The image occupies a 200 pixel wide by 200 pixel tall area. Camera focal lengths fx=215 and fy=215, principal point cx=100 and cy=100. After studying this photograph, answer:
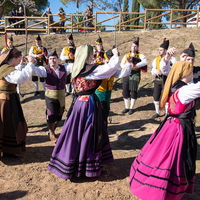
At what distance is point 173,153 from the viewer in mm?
2535

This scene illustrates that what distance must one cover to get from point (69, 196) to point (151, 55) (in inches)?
406

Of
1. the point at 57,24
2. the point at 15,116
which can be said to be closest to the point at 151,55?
the point at 57,24

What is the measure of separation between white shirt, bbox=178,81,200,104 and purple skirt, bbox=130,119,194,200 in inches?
12.6

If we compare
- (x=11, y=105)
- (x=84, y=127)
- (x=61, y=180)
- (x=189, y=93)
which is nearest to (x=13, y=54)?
(x=11, y=105)

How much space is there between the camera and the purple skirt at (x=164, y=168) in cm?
253

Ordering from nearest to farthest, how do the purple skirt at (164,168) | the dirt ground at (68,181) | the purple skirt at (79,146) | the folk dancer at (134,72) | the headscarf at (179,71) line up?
the purple skirt at (164,168) < the headscarf at (179,71) < the dirt ground at (68,181) < the purple skirt at (79,146) < the folk dancer at (134,72)

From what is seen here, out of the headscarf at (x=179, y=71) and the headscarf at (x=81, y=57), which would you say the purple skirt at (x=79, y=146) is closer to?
the headscarf at (x=81, y=57)

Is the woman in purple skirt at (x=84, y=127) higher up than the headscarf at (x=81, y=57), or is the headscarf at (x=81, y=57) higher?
the headscarf at (x=81, y=57)

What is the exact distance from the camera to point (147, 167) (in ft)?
8.74

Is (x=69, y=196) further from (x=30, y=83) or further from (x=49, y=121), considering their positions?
A: (x=30, y=83)

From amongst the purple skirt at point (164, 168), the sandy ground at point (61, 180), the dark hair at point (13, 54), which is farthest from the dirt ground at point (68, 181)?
the dark hair at point (13, 54)

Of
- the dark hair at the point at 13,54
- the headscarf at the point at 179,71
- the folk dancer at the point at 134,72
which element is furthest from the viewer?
the folk dancer at the point at 134,72

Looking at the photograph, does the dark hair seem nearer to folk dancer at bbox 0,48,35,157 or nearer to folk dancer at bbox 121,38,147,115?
folk dancer at bbox 0,48,35,157

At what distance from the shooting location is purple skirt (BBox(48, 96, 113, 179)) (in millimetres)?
3059
